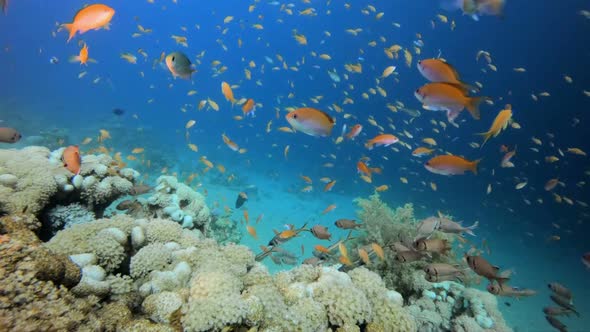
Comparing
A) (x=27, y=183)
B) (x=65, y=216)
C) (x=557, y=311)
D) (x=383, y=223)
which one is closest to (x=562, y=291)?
(x=557, y=311)

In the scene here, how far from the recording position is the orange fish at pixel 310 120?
12.2 feet

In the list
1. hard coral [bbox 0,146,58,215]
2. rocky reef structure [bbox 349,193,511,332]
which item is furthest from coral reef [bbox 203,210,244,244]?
hard coral [bbox 0,146,58,215]

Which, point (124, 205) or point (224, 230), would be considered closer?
point (124, 205)

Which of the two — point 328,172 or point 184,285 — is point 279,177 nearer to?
point 328,172

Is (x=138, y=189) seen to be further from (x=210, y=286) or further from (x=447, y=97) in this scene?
(x=447, y=97)

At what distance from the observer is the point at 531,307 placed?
14836 millimetres

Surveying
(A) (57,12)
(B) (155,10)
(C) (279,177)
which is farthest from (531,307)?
(A) (57,12)

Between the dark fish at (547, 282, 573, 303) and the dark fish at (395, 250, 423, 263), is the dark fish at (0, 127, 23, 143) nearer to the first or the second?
the dark fish at (395, 250, 423, 263)

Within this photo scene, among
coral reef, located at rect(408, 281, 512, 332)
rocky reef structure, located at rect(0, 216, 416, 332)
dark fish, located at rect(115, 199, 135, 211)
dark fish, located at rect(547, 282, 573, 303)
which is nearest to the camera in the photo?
rocky reef structure, located at rect(0, 216, 416, 332)

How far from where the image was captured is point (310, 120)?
3727 mm

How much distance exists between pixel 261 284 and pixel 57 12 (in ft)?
764

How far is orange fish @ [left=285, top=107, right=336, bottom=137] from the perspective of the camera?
3705 mm

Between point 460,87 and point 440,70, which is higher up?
point 440,70

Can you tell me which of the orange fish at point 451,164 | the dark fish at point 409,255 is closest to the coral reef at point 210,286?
the dark fish at point 409,255
